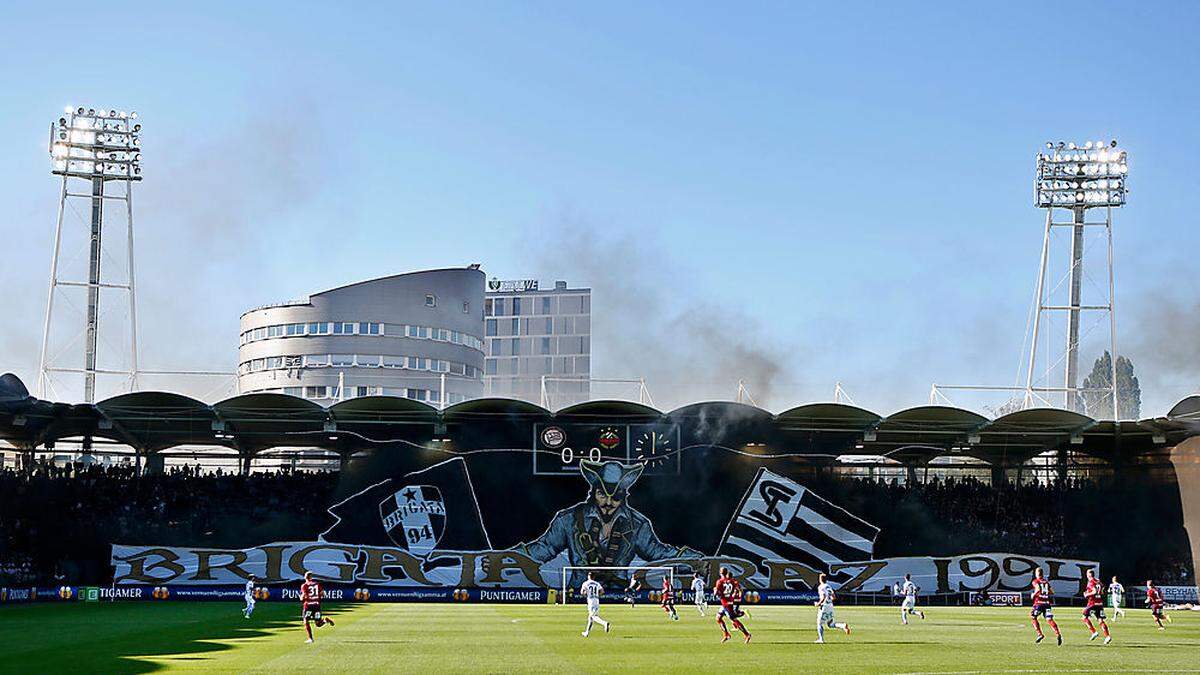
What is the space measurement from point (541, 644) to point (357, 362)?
221 ft

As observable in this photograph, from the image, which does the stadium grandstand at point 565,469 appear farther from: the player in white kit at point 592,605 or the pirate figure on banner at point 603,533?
the player in white kit at point 592,605

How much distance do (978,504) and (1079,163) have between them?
20.6 meters

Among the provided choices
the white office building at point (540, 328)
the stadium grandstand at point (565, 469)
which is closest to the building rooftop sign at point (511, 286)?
the white office building at point (540, 328)

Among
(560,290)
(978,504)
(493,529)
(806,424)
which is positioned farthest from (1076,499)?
(560,290)

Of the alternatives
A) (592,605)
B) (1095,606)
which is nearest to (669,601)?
(592,605)

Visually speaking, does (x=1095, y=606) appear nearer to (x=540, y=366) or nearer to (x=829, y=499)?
(x=829, y=499)

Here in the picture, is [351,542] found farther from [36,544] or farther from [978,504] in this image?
[978,504]

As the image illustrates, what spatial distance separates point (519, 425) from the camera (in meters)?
65.6

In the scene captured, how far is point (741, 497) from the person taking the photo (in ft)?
215

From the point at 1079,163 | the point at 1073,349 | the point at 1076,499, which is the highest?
the point at 1079,163

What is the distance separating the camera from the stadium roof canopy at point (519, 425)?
6338 cm

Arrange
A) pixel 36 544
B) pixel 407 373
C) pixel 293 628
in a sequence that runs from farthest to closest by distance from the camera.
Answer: pixel 407 373
pixel 36 544
pixel 293 628

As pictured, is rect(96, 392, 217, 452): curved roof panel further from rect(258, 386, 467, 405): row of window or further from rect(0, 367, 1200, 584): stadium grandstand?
rect(258, 386, 467, 405): row of window

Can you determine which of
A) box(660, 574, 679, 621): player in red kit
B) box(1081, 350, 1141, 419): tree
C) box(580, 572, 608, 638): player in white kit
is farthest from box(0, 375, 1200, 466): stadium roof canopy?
box(1081, 350, 1141, 419): tree
